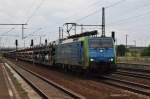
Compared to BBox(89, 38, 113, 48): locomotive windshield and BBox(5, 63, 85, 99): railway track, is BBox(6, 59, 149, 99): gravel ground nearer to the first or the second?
BBox(5, 63, 85, 99): railway track

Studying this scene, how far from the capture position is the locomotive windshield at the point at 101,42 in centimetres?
3322

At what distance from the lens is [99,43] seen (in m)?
33.4

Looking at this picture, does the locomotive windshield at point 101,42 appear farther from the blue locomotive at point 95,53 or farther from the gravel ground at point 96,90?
the gravel ground at point 96,90

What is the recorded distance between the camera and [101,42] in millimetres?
33344

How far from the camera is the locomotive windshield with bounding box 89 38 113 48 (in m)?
33.2

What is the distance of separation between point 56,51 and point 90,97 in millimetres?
28692

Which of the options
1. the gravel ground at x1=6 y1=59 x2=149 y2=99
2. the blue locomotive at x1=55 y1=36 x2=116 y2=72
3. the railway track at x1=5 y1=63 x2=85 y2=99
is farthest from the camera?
the blue locomotive at x1=55 y1=36 x2=116 y2=72

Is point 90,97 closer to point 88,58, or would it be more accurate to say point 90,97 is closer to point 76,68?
point 88,58

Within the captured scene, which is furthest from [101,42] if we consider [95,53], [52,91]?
[52,91]

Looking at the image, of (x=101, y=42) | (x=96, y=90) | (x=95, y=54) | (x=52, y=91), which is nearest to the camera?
(x=96, y=90)

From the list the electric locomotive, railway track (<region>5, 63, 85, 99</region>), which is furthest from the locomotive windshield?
railway track (<region>5, 63, 85, 99</region>)

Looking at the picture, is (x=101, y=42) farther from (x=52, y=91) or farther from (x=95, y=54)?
(x=52, y=91)

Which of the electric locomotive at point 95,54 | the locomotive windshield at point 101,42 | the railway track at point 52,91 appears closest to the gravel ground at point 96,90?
the railway track at point 52,91

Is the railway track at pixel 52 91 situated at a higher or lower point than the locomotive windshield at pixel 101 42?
lower
